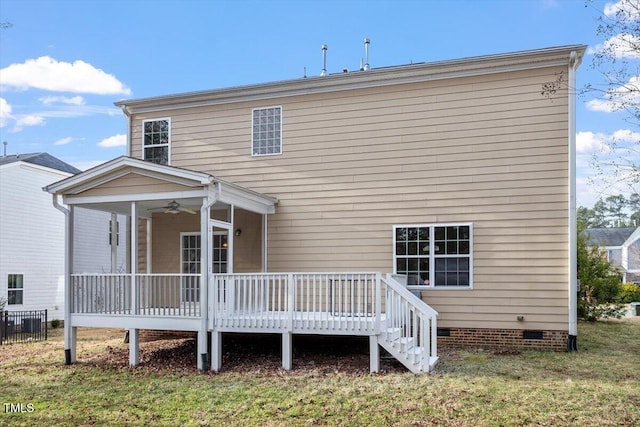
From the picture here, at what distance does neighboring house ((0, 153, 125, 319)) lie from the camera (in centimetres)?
1745

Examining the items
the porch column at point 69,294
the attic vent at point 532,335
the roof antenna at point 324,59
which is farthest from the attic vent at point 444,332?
the porch column at point 69,294

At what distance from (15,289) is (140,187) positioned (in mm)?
11246

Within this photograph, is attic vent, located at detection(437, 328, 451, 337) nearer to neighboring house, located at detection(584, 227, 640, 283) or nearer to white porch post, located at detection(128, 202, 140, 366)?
white porch post, located at detection(128, 202, 140, 366)

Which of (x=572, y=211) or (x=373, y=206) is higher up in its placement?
(x=373, y=206)

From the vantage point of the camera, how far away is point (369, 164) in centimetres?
1115

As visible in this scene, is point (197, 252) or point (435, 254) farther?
point (197, 252)

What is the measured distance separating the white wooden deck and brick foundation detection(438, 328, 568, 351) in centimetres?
114

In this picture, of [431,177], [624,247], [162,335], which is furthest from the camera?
[624,247]

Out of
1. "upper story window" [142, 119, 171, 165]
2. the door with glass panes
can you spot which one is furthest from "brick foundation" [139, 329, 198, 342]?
"upper story window" [142, 119, 171, 165]

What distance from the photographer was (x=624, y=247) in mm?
38625

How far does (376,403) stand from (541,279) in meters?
5.09

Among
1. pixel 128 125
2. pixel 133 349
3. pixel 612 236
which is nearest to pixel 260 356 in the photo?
pixel 133 349

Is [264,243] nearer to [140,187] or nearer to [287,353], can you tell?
[140,187]

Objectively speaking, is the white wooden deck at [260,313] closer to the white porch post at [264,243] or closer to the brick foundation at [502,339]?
the brick foundation at [502,339]
